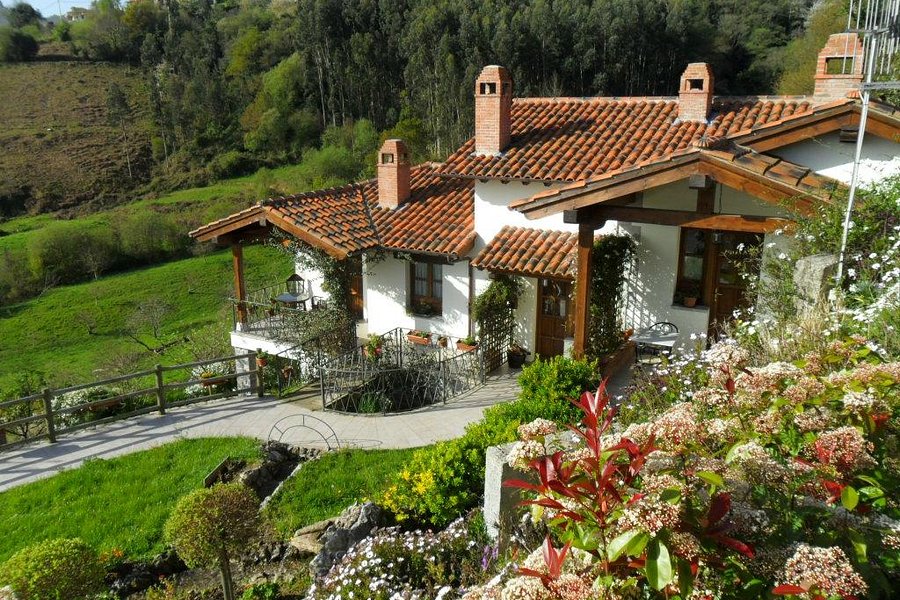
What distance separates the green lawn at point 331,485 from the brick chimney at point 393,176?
7.12 metres

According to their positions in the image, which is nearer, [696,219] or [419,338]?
[696,219]

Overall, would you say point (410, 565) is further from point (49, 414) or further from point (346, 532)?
point (49, 414)

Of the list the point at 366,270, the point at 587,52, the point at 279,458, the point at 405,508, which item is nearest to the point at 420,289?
the point at 366,270

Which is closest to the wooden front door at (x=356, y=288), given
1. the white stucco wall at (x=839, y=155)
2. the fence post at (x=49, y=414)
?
the fence post at (x=49, y=414)

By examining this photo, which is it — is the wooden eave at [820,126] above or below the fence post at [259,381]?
above

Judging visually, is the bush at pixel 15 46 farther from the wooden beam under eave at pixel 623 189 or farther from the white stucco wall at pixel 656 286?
the wooden beam under eave at pixel 623 189

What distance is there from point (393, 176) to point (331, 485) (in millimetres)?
8231

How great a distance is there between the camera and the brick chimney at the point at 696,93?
1241cm

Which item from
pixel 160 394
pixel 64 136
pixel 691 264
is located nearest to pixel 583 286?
pixel 691 264

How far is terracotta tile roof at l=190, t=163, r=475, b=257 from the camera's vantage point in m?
13.2

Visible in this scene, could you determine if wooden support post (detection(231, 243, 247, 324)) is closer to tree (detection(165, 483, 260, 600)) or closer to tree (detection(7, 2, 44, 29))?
tree (detection(165, 483, 260, 600))

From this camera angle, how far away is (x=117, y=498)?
8.84 meters

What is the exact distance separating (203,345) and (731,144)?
13.8 m

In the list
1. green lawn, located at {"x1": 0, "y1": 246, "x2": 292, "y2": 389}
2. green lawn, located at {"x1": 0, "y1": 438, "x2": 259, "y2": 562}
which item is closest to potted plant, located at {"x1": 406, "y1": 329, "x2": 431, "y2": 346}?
green lawn, located at {"x1": 0, "y1": 438, "x2": 259, "y2": 562}
